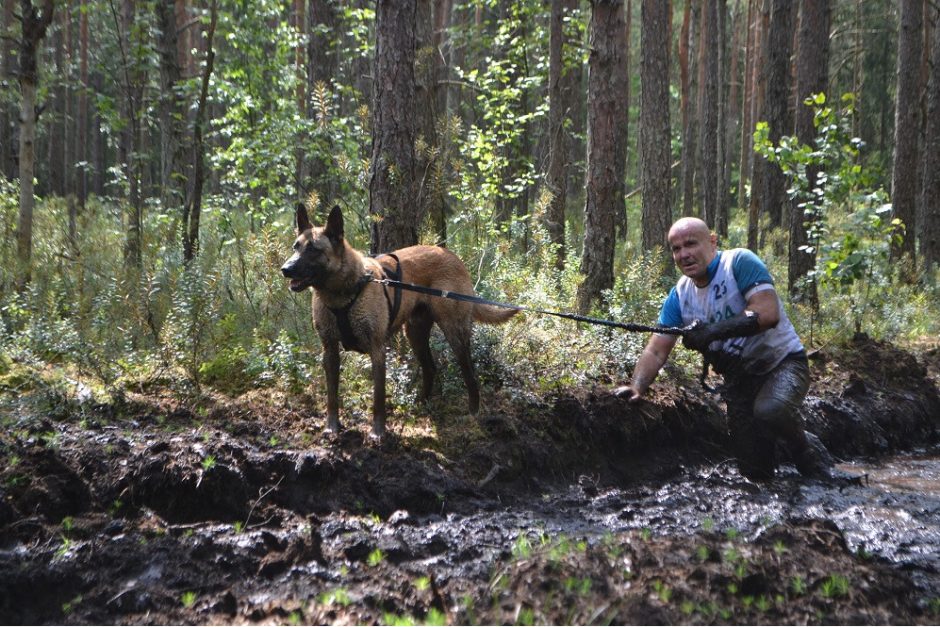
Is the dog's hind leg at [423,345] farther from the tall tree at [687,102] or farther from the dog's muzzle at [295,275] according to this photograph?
the tall tree at [687,102]

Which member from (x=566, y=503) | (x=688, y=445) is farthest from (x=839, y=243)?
(x=566, y=503)

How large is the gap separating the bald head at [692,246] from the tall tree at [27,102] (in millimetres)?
7070

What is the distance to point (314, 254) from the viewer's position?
5.06m

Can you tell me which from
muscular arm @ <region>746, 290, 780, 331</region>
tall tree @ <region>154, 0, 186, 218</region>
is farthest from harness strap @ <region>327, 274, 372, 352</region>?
tall tree @ <region>154, 0, 186, 218</region>

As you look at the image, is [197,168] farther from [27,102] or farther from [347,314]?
[347,314]

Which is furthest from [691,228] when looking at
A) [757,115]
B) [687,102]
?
[757,115]

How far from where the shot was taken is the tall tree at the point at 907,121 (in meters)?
13.8

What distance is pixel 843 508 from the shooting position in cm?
484

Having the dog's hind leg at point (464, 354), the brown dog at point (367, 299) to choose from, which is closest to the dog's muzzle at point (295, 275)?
the brown dog at point (367, 299)

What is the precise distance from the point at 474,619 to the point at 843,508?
3.15 metres

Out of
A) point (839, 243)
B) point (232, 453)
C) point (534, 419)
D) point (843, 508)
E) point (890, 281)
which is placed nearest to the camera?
point (232, 453)

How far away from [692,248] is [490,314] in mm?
1927

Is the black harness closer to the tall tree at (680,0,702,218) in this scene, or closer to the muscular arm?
the muscular arm

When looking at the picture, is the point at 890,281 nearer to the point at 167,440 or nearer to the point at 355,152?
Answer: the point at 355,152
